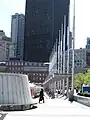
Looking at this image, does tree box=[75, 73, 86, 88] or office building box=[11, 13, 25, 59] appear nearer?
tree box=[75, 73, 86, 88]

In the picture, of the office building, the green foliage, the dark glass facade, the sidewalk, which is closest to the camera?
the sidewalk

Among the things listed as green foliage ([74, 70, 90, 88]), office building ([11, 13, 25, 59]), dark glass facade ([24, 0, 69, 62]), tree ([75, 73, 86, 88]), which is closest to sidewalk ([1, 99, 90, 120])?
green foliage ([74, 70, 90, 88])

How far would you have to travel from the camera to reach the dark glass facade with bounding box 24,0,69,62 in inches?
3730

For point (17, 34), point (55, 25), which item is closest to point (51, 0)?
point (55, 25)

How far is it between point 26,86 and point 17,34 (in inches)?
5677

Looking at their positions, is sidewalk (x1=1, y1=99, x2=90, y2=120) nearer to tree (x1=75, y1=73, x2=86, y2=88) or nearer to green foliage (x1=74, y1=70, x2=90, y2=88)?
green foliage (x1=74, y1=70, x2=90, y2=88)

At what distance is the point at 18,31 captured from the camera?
168125 millimetres

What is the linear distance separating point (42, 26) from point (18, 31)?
60.8 metres

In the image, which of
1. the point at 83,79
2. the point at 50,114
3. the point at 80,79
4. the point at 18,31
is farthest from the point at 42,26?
the point at 50,114

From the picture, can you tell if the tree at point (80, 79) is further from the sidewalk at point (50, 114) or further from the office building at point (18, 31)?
the office building at point (18, 31)

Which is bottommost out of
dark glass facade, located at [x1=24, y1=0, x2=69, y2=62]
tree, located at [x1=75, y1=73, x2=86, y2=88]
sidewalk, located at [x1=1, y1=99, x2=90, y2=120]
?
tree, located at [x1=75, y1=73, x2=86, y2=88]

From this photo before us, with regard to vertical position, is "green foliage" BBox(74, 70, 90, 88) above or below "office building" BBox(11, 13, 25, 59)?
below

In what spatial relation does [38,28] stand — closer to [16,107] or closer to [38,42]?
[38,42]

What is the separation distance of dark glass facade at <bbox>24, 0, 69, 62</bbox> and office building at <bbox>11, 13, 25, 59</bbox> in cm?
2438
